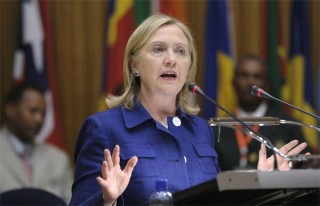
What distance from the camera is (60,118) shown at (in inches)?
309

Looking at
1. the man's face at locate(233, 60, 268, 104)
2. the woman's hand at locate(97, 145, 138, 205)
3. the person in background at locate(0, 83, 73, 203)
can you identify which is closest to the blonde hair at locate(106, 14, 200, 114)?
the woman's hand at locate(97, 145, 138, 205)

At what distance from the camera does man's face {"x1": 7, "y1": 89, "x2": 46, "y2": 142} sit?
723 cm

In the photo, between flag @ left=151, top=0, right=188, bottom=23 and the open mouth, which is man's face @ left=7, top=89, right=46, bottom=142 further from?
the open mouth

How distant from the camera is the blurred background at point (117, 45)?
7.70m

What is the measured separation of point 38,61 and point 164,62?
400cm

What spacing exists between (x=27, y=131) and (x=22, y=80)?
0.70m

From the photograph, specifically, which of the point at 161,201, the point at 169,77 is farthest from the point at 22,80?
the point at 161,201

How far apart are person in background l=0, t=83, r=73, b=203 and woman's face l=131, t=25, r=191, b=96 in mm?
3158

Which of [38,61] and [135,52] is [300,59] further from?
[135,52]

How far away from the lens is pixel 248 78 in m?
7.01

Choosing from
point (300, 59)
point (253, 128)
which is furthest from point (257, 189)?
point (300, 59)

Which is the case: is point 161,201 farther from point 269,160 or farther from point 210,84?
point 210,84

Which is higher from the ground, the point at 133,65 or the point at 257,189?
the point at 133,65

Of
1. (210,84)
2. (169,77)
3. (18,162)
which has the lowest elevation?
(18,162)
